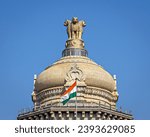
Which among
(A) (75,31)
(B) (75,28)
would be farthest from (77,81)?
(B) (75,28)

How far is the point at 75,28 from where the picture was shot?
108750 mm

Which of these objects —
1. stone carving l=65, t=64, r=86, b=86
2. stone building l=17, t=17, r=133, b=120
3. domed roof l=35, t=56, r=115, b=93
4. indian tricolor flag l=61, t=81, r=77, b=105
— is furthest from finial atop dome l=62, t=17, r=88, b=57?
indian tricolor flag l=61, t=81, r=77, b=105

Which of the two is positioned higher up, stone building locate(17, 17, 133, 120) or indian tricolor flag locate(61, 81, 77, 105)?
stone building locate(17, 17, 133, 120)

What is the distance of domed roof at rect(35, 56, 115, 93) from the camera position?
101938 mm

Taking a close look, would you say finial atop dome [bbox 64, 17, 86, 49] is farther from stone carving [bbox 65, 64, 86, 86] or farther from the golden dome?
stone carving [bbox 65, 64, 86, 86]

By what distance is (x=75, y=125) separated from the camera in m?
76.3

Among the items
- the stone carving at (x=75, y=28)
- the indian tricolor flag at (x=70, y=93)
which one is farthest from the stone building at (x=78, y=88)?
the indian tricolor flag at (x=70, y=93)

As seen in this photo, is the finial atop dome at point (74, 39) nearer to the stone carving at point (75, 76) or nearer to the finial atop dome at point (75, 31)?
the finial atop dome at point (75, 31)

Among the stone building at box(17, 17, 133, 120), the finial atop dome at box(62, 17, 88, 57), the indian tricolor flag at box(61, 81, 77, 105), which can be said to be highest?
the finial atop dome at box(62, 17, 88, 57)

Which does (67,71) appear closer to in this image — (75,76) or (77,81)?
(75,76)

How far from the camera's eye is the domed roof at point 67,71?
102 metres
